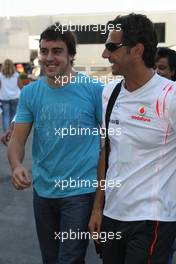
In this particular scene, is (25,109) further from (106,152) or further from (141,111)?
(141,111)

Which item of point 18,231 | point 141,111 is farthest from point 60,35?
point 18,231

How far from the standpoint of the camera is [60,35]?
2.71m

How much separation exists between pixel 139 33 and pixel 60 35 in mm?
712

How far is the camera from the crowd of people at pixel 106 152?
6.88 ft

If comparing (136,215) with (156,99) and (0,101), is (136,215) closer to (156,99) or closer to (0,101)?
(156,99)

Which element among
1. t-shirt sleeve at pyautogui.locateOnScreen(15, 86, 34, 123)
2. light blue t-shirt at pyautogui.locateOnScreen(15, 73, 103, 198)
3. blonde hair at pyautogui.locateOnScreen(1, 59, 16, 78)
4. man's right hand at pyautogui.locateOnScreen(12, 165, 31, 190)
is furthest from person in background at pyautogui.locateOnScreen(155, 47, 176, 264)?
blonde hair at pyautogui.locateOnScreen(1, 59, 16, 78)

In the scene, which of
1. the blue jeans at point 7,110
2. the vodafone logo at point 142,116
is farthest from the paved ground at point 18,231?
the blue jeans at point 7,110

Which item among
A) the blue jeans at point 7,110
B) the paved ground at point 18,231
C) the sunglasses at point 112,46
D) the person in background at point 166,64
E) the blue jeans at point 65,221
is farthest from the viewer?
the blue jeans at point 7,110

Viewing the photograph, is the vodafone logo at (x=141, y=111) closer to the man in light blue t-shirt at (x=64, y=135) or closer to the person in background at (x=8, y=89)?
the man in light blue t-shirt at (x=64, y=135)

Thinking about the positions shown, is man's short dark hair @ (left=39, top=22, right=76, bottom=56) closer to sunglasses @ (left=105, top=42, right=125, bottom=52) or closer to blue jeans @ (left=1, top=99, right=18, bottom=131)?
sunglasses @ (left=105, top=42, right=125, bottom=52)

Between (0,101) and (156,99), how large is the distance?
7.91 metres

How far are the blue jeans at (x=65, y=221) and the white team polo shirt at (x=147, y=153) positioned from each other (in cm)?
53

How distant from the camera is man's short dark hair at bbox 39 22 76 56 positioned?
107 inches

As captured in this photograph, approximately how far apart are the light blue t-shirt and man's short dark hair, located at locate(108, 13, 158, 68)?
2.11 feet
